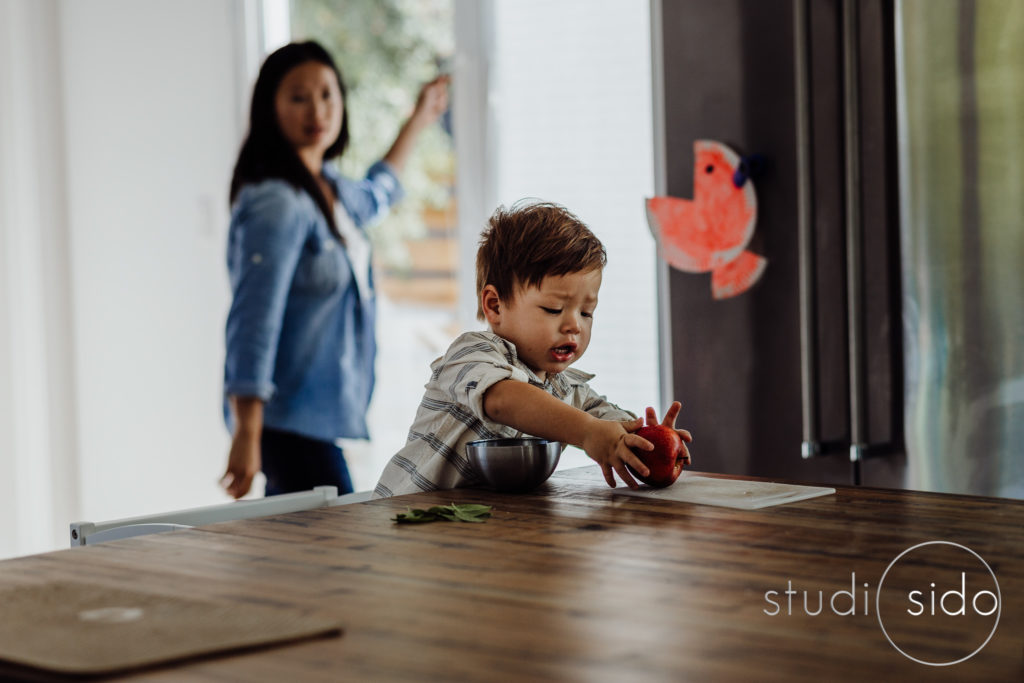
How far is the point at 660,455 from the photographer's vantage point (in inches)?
47.8

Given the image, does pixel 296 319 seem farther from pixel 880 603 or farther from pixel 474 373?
pixel 880 603

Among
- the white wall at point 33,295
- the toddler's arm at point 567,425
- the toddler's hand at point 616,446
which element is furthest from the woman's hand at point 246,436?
the white wall at point 33,295

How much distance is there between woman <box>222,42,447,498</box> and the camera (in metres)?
2.27

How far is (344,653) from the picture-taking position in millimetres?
628

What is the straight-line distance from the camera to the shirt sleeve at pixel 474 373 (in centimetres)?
131

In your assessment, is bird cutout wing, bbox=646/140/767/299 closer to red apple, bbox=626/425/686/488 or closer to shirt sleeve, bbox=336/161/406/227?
shirt sleeve, bbox=336/161/406/227

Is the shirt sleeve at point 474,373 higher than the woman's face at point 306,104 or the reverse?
the reverse

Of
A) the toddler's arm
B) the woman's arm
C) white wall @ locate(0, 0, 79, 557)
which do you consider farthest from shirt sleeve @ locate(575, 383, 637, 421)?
white wall @ locate(0, 0, 79, 557)

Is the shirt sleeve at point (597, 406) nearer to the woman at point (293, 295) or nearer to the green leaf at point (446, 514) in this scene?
the green leaf at point (446, 514)

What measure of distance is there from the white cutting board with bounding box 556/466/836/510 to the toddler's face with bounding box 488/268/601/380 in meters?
0.20

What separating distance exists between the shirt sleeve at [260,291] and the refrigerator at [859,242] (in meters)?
0.80

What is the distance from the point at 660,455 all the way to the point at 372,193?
5.36 ft

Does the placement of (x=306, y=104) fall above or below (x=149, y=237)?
above

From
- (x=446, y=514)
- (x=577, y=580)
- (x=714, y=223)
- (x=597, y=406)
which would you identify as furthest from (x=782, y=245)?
(x=577, y=580)
